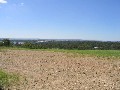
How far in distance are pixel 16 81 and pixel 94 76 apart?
13.0 feet

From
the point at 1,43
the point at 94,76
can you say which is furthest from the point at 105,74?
the point at 1,43

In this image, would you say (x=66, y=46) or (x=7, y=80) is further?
(x=66, y=46)

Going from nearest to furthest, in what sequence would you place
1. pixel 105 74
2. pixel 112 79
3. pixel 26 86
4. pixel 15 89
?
pixel 15 89, pixel 26 86, pixel 112 79, pixel 105 74

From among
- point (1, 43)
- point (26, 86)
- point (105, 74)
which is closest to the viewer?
point (26, 86)

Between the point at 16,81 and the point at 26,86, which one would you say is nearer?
the point at 26,86

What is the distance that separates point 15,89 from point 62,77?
3.21 metres

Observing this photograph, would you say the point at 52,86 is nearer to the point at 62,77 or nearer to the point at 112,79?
the point at 62,77

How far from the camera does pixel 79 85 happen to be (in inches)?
406

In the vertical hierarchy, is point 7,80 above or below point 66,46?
above

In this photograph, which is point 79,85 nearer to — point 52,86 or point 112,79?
point 52,86

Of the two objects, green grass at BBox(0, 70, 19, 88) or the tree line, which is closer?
green grass at BBox(0, 70, 19, 88)

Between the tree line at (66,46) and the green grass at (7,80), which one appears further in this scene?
the tree line at (66,46)

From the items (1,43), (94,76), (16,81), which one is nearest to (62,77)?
(94,76)

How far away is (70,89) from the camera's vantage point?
380 inches
